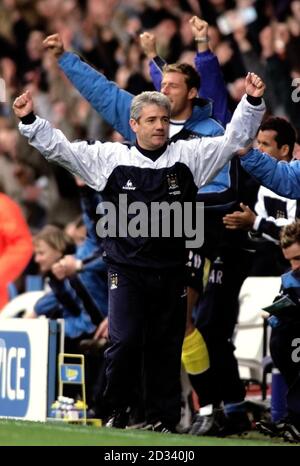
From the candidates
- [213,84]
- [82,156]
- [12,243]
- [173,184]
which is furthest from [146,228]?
[12,243]

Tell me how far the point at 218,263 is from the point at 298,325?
1075 mm

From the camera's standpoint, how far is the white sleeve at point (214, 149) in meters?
10.8

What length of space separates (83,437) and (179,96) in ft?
10.9

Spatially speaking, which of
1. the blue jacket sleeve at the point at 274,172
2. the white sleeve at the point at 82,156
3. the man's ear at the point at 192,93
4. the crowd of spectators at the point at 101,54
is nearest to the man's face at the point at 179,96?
the man's ear at the point at 192,93

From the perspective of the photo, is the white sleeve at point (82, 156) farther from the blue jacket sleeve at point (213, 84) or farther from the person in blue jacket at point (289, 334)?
the blue jacket sleeve at point (213, 84)

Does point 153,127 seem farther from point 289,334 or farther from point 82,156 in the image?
point 289,334

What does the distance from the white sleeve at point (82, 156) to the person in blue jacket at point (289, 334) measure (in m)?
1.45

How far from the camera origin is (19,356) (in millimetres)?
12469

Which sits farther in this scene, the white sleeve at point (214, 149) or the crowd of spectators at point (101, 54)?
the crowd of spectators at point (101, 54)

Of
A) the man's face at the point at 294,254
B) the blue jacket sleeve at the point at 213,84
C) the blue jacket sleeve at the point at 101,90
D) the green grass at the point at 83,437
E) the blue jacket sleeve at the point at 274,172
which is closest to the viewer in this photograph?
the green grass at the point at 83,437

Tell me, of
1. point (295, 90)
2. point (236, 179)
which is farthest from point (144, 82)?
point (236, 179)

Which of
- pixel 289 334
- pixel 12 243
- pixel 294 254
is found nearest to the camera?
pixel 289 334

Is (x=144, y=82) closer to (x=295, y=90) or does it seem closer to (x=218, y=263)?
(x=295, y=90)

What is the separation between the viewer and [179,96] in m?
12.2
